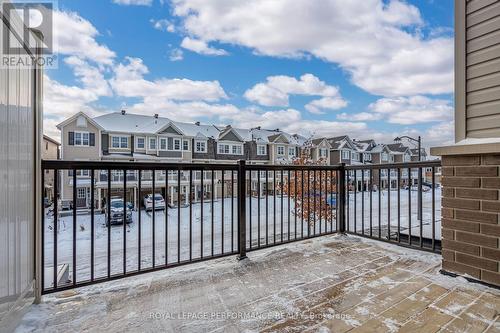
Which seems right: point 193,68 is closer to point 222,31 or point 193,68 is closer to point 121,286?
point 222,31

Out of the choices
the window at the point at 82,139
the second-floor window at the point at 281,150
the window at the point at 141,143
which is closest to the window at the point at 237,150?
the second-floor window at the point at 281,150

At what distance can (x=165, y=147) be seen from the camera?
17750mm

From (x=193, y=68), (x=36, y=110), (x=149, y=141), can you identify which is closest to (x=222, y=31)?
(x=193, y=68)

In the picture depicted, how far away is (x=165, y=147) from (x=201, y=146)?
269 centimetres

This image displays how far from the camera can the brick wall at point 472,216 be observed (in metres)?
1.71

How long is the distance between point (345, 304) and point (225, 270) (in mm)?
927

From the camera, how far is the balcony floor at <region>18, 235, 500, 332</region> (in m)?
1.30

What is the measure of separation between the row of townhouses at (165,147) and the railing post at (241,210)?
27.6 ft

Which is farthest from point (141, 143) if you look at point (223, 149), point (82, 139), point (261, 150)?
point (261, 150)

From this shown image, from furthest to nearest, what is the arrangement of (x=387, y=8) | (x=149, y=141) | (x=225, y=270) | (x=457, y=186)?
(x=149, y=141) < (x=387, y=8) < (x=225, y=270) < (x=457, y=186)

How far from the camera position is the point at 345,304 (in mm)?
1499

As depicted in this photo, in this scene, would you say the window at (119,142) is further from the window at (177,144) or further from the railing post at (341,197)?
the railing post at (341,197)

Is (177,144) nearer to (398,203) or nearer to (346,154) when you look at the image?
(398,203)

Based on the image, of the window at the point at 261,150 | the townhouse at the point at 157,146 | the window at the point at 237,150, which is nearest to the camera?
the townhouse at the point at 157,146
